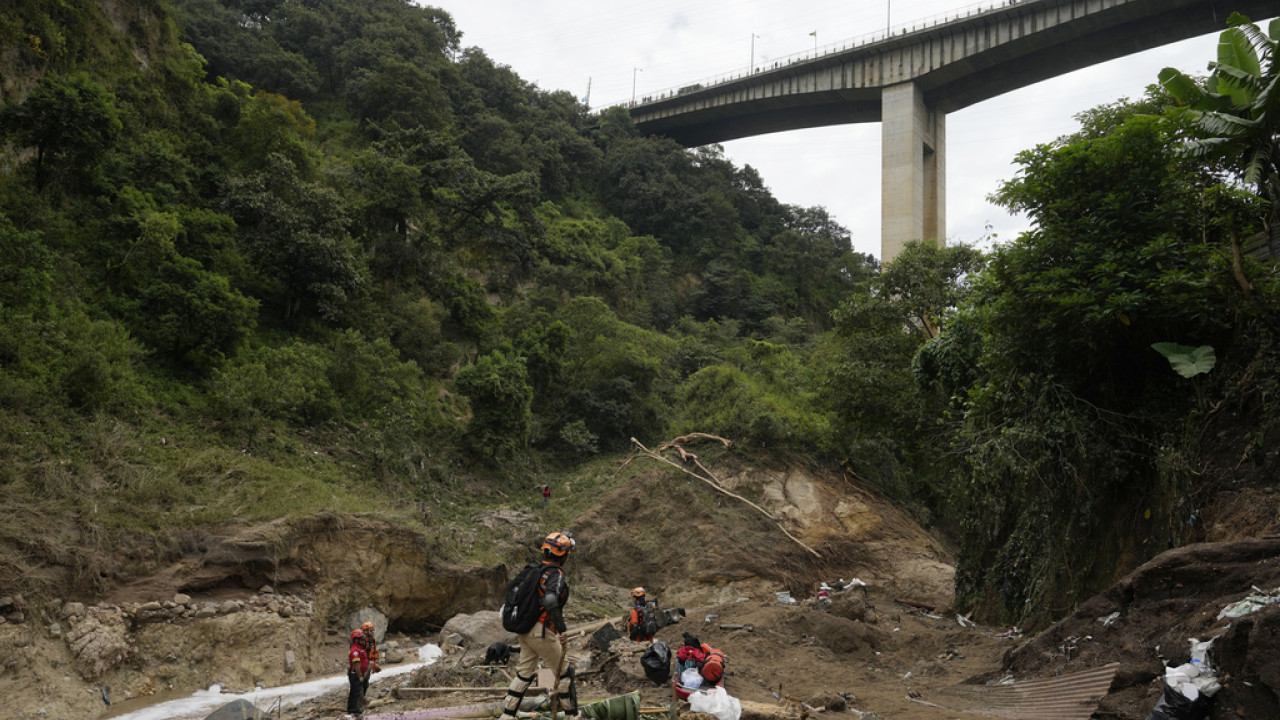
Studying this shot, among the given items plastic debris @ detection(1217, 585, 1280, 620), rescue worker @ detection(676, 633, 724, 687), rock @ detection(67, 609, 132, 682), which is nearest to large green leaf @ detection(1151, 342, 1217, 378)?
plastic debris @ detection(1217, 585, 1280, 620)

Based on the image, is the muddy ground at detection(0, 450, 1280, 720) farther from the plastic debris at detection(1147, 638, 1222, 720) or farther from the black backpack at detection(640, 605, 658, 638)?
the black backpack at detection(640, 605, 658, 638)

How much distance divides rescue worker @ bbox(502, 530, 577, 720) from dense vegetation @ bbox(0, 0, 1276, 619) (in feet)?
23.5

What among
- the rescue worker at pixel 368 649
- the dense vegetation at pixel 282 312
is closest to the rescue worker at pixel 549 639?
the rescue worker at pixel 368 649

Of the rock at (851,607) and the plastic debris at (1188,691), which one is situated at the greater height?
the plastic debris at (1188,691)

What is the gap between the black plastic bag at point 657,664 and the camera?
7949mm

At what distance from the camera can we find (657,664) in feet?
26.1

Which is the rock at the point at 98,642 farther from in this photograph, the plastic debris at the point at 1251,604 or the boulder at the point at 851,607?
the plastic debris at the point at 1251,604

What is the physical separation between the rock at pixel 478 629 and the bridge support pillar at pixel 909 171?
97.1 ft

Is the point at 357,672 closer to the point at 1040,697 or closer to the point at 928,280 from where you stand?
the point at 1040,697

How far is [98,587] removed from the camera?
11977mm

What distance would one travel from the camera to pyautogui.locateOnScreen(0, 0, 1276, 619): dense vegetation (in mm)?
9633

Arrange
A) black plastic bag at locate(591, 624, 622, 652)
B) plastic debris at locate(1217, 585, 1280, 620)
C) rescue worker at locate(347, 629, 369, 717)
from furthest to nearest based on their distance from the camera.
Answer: black plastic bag at locate(591, 624, 622, 652), rescue worker at locate(347, 629, 369, 717), plastic debris at locate(1217, 585, 1280, 620)

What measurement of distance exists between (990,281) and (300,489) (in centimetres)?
1446

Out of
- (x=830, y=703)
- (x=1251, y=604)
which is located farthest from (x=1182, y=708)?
(x=830, y=703)
